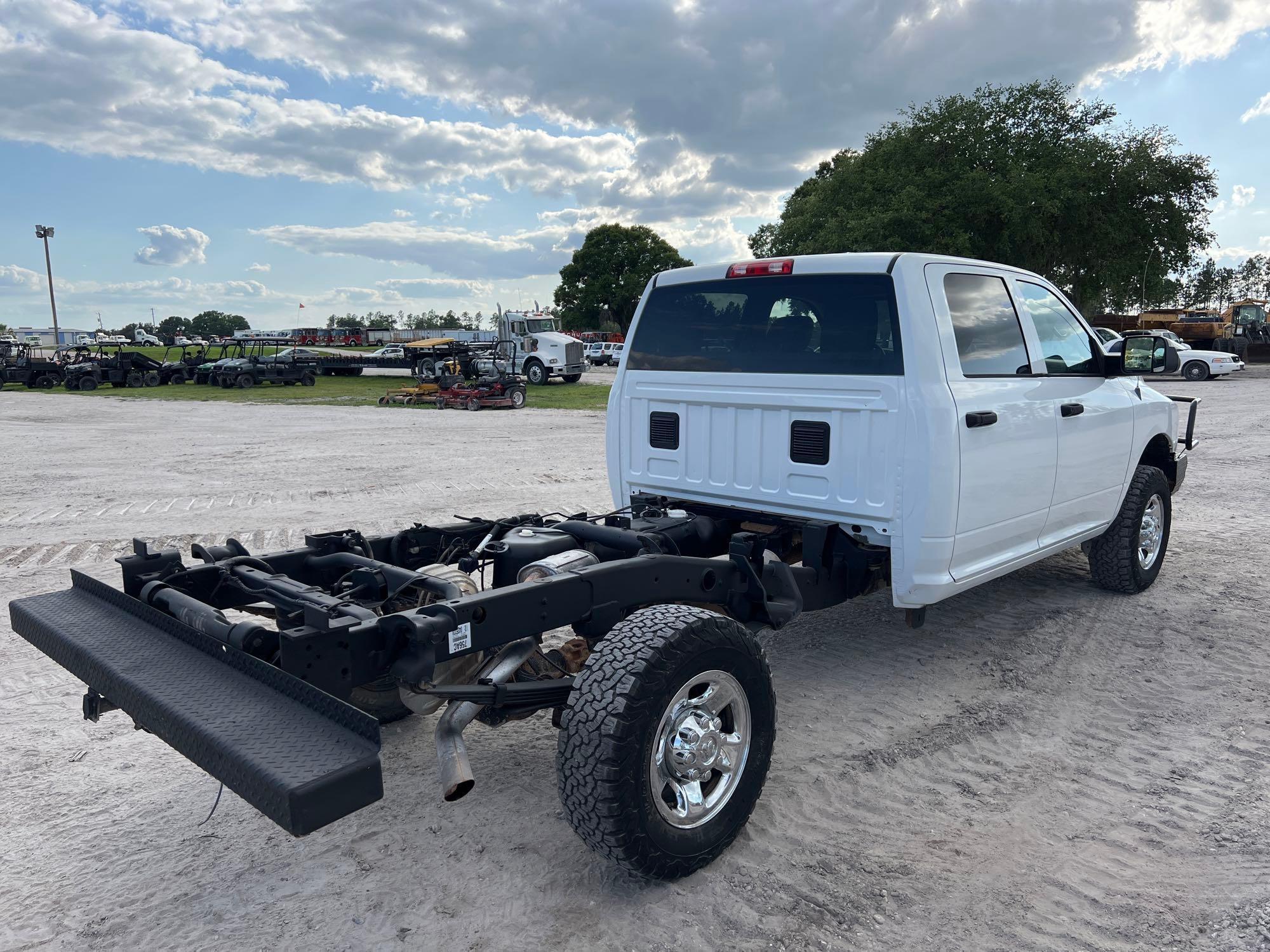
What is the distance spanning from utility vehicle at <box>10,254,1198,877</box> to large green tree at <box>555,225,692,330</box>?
Answer: 76.2 m

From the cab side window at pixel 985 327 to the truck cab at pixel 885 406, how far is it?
1 cm

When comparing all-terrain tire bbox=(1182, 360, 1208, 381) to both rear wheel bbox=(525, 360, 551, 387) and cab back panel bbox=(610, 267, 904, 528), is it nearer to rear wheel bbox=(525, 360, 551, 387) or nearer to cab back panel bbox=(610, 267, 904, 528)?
rear wheel bbox=(525, 360, 551, 387)

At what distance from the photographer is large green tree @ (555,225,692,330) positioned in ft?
265

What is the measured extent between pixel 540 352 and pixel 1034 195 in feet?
58.6

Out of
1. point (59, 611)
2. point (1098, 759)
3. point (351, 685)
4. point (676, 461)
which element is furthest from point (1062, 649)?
point (59, 611)

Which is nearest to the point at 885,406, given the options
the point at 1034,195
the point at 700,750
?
the point at 700,750

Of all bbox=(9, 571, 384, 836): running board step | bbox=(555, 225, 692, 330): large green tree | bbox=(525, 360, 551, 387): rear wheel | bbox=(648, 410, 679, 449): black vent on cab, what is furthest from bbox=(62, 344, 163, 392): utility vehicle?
bbox=(555, 225, 692, 330): large green tree

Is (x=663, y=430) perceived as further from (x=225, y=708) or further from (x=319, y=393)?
(x=319, y=393)

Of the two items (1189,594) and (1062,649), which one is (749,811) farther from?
(1189,594)

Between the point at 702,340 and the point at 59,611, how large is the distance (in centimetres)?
318

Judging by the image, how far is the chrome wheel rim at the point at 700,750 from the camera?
299 centimetres

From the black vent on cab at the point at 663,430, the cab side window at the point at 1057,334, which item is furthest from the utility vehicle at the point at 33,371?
the cab side window at the point at 1057,334

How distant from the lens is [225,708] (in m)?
2.60

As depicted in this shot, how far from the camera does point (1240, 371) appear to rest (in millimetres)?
34031
